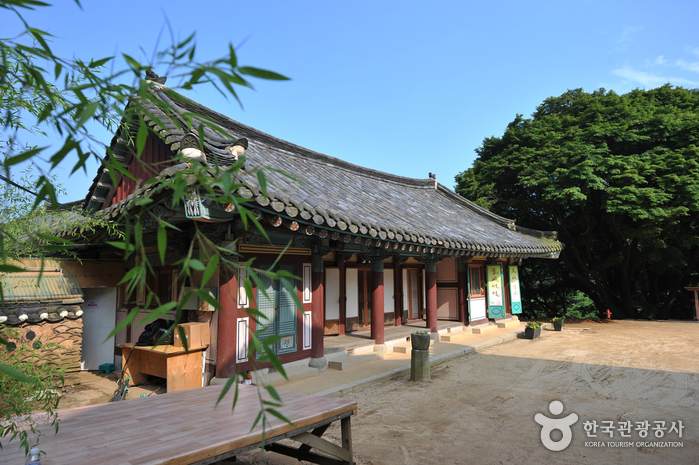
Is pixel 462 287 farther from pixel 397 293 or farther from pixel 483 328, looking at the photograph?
pixel 397 293

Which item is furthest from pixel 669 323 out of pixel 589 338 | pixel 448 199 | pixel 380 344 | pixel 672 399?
pixel 380 344

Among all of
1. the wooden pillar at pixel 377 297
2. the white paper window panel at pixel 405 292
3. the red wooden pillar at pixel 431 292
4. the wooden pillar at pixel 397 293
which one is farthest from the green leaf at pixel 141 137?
the white paper window panel at pixel 405 292

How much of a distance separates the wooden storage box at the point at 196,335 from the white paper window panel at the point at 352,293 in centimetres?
441

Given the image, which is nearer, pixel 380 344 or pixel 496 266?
pixel 380 344

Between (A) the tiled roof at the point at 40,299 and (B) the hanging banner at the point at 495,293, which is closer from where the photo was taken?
(A) the tiled roof at the point at 40,299

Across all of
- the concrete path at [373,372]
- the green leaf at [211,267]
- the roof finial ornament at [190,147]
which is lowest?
the concrete path at [373,372]

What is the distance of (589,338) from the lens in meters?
11.4

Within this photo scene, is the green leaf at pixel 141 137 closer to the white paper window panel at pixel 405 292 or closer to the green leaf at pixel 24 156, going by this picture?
the green leaf at pixel 24 156

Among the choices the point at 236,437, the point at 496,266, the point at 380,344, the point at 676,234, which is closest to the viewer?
the point at 236,437

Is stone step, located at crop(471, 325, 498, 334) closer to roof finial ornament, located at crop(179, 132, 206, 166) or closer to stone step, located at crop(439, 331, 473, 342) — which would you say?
stone step, located at crop(439, 331, 473, 342)

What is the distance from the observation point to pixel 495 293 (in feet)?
43.4

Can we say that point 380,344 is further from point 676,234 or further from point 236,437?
point 676,234

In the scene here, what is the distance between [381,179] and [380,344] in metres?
6.37

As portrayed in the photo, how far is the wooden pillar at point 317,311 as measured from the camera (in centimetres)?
720
